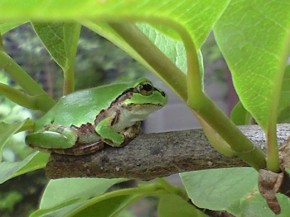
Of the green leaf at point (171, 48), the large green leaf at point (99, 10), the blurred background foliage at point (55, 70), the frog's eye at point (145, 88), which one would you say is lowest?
the blurred background foliage at point (55, 70)

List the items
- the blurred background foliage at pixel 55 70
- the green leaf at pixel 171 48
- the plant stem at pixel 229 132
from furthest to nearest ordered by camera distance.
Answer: the blurred background foliage at pixel 55 70 < the green leaf at pixel 171 48 < the plant stem at pixel 229 132

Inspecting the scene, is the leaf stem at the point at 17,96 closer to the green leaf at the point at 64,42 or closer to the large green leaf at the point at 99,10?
the green leaf at the point at 64,42

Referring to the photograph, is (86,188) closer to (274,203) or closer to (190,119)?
(274,203)

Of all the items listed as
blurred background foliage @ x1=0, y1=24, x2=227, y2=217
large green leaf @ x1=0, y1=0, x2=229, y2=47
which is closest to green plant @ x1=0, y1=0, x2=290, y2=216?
large green leaf @ x1=0, y1=0, x2=229, y2=47

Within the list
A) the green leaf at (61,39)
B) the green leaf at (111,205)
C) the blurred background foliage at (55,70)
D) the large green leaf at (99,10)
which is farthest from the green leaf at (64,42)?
the blurred background foliage at (55,70)

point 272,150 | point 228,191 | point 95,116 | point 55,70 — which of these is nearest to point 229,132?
point 272,150

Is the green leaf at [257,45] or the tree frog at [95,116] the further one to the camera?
the tree frog at [95,116]

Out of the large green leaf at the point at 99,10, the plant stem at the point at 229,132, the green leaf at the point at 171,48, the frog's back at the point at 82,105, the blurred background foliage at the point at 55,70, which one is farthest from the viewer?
→ the blurred background foliage at the point at 55,70
